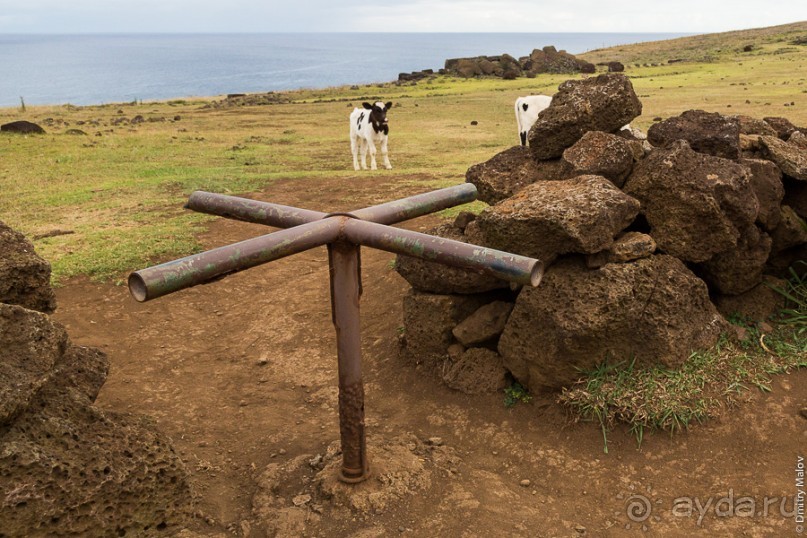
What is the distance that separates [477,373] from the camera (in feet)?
20.1

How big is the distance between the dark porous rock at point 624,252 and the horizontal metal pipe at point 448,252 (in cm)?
196

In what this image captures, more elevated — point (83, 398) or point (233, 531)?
point (83, 398)

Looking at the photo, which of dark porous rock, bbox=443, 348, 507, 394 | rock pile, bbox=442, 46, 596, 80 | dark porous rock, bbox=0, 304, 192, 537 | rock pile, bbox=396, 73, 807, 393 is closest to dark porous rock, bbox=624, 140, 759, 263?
rock pile, bbox=396, 73, 807, 393

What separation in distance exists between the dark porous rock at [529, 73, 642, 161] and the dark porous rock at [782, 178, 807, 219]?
160cm

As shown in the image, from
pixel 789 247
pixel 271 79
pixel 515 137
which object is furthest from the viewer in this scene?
pixel 271 79

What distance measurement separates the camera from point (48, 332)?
431 centimetres

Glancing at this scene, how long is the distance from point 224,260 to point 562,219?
2.79 metres

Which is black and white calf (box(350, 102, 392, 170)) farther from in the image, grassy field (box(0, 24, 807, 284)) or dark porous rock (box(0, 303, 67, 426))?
dark porous rock (box(0, 303, 67, 426))

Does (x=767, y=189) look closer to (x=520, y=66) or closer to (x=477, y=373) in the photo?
(x=477, y=373)

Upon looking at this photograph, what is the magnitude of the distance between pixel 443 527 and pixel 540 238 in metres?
2.35

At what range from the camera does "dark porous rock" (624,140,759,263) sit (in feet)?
18.2

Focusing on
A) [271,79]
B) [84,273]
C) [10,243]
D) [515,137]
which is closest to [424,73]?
[515,137]

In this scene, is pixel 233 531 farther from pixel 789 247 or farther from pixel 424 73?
pixel 424 73

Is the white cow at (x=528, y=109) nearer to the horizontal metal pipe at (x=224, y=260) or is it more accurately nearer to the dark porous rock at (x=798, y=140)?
the dark porous rock at (x=798, y=140)
